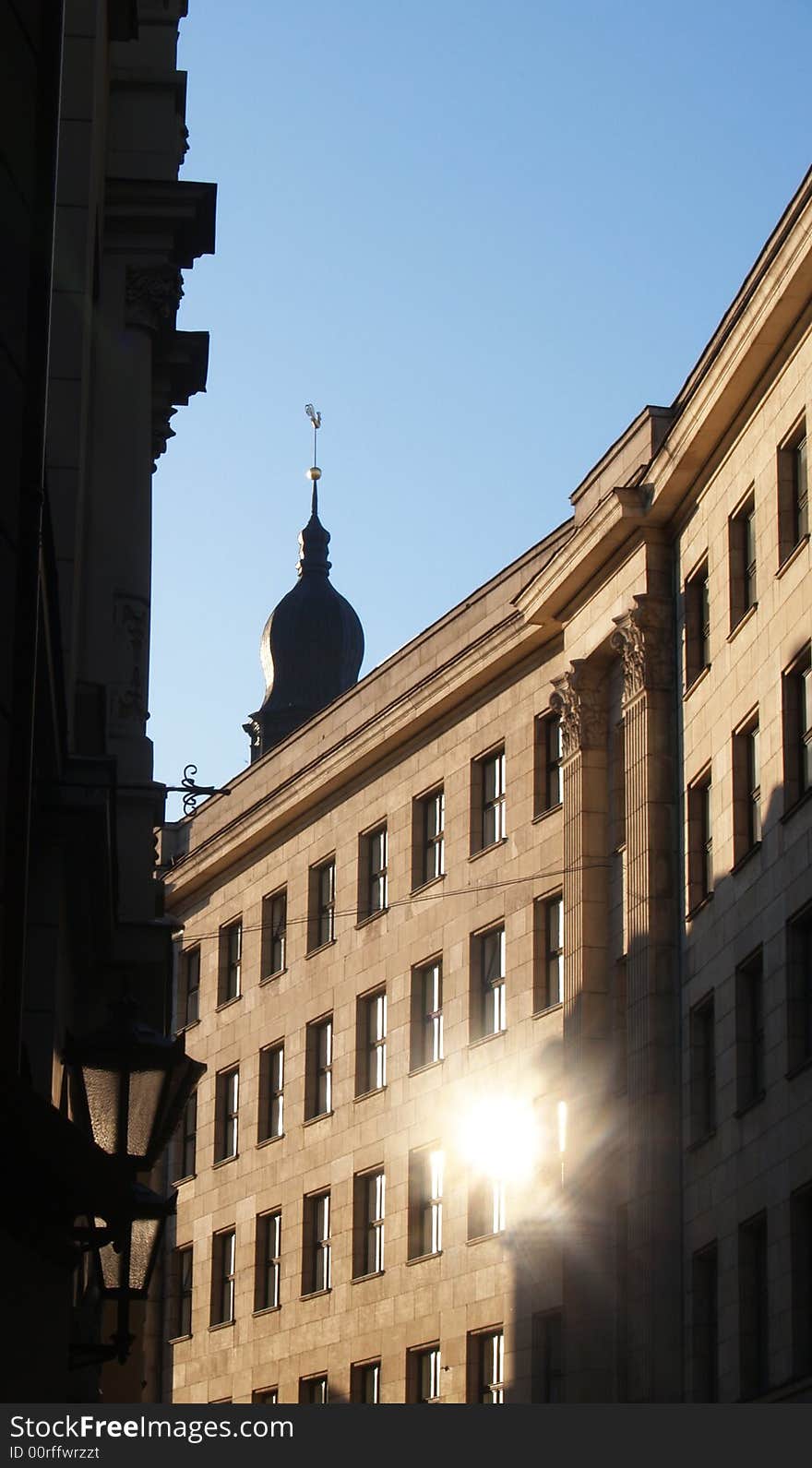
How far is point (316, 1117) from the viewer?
5600 centimetres

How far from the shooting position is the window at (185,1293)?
201ft

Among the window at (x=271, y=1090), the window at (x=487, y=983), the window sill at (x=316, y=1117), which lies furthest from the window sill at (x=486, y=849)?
the window at (x=271, y=1090)

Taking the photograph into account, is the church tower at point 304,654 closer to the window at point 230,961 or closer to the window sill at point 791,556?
the window at point 230,961

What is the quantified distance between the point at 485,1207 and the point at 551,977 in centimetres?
440

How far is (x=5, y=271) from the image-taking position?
1132 cm

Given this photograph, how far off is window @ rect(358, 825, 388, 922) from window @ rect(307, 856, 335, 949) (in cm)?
158

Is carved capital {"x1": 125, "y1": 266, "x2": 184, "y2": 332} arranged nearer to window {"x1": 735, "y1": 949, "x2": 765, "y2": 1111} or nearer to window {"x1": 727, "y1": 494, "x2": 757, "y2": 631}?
window {"x1": 735, "y1": 949, "x2": 765, "y2": 1111}

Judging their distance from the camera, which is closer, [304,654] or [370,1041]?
[370,1041]

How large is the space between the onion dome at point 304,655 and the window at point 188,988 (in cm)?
4555

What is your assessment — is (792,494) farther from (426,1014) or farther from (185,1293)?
(185,1293)

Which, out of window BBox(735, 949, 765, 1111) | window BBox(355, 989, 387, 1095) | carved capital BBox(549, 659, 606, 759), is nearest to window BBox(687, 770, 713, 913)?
window BBox(735, 949, 765, 1111)

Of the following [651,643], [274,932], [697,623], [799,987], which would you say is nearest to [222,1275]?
[274,932]

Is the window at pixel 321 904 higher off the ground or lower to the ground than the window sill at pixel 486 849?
higher

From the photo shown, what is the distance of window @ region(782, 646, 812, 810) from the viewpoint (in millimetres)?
36000
